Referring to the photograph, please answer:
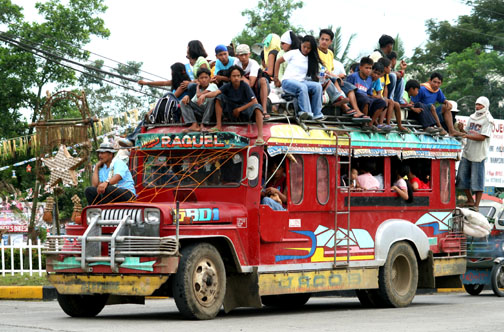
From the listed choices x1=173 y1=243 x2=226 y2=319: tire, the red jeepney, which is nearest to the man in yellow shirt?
the red jeepney

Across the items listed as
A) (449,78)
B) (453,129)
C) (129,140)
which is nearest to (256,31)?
(449,78)

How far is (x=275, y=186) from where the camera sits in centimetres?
1345

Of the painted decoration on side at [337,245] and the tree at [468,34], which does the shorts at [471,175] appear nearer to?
the painted decoration on side at [337,245]

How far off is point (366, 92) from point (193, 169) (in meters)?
3.83

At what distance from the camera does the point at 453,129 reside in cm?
1723

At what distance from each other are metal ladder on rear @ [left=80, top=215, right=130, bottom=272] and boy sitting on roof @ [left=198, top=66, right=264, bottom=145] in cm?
220

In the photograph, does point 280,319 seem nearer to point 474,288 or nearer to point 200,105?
point 200,105

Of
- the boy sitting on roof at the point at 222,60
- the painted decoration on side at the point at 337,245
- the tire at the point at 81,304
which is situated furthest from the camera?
the boy sitting on roof at the point at 222,60

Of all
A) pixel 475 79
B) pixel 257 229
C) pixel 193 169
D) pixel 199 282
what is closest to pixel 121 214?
pixel 199 282

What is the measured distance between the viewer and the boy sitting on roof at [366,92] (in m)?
15.4

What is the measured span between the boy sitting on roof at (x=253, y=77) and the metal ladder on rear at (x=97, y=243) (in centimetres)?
290

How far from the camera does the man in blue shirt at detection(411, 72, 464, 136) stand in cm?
1722

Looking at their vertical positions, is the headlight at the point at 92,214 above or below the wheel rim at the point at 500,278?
above

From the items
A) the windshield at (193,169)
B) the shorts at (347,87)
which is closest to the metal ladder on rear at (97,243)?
the windshield at (193,169)
